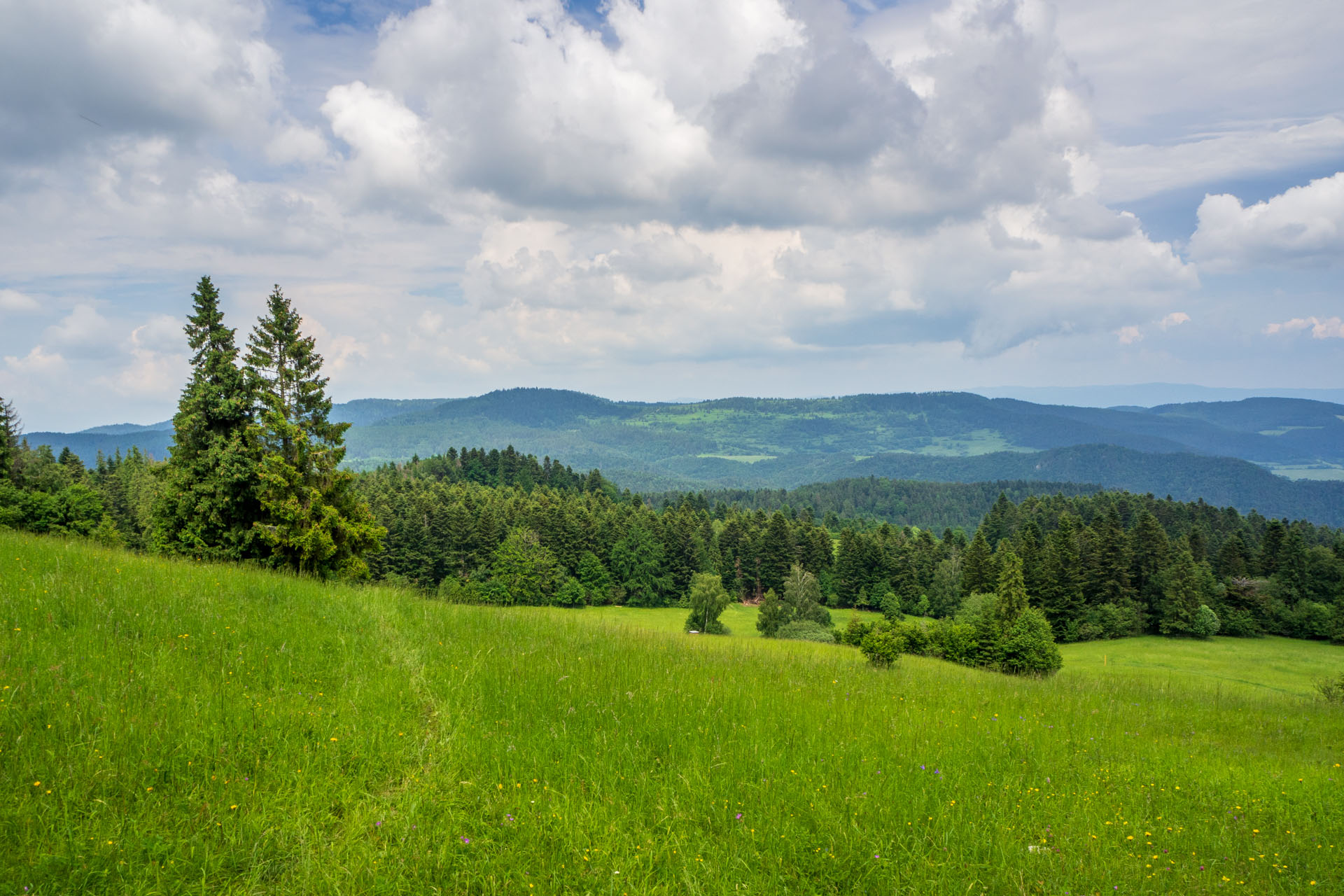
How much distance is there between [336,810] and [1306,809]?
30.6 feet

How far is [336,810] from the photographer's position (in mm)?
5207

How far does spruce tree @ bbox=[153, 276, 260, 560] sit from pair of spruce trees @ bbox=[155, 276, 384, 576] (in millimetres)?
42

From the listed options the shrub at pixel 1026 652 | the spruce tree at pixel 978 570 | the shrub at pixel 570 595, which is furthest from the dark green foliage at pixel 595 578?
the shrub at pixel 1026 652

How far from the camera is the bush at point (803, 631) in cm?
6271

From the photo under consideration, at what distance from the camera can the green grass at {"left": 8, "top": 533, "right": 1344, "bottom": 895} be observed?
14.9ft

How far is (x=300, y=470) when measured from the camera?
27.6m

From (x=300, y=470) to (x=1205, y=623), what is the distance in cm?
9360

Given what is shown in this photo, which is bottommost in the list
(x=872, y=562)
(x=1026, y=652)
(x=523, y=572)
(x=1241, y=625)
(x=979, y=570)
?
(x=1241, y=625)

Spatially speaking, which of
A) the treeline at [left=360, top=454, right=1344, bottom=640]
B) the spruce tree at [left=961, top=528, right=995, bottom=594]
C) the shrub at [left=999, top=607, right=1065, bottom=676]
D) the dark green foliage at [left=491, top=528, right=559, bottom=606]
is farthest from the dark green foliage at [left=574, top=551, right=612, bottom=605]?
the shrub at [left=999, top=607, right=1065, bottom=676]

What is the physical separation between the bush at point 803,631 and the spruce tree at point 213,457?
48.1 m

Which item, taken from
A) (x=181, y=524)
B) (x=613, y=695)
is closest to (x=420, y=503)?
(x=181, y=524)

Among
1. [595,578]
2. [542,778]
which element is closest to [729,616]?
[595,578]

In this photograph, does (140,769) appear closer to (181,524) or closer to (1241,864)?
(1241,864)

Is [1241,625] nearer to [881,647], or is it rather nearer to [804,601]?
[804,601]
